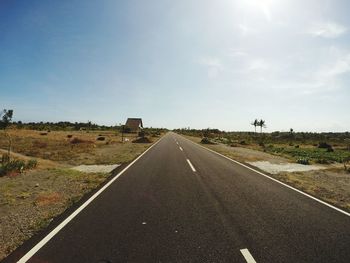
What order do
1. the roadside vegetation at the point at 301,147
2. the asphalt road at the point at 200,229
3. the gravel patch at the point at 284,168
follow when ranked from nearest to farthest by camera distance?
the asphalt road at the point at 200,229 → the gravel patch at the point at 284,168 → the roadside vegetation at the point at 301,147

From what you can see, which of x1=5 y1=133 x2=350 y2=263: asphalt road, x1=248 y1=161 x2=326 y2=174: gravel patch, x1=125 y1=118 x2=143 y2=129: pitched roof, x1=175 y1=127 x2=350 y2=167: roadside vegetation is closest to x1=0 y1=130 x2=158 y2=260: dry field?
x1=5 y1=133 x2=350 y2=263: asphalt road

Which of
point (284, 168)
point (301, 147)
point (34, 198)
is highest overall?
point (301, 147)

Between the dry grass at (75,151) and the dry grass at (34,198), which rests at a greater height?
the dry grass at (75,151)

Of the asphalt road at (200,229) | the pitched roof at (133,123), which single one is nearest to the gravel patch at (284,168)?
the asphalt road at (200,229)

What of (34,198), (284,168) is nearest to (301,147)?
(284,168)

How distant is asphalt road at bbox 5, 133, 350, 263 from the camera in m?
4.34

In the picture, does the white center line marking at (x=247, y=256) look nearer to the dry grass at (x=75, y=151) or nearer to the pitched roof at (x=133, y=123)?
the dry grass at (x=75, y=151)

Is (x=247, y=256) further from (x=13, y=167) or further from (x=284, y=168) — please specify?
(x=284, y=168)

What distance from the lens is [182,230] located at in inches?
212

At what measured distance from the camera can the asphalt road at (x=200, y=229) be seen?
4336mm

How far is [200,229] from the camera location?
5.44 meters

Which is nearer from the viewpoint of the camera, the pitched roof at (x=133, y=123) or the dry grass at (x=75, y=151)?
the dry grass at (x=75, y=151)

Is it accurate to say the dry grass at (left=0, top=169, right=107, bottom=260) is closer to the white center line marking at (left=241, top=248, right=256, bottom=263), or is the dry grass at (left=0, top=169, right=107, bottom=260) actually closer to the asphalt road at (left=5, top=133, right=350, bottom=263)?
the asphalt road at (left=5, top=133, right=350, bottom=263)

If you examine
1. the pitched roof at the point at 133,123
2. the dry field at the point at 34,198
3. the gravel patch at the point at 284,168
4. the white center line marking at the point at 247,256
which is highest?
the pitched roof at the point at 133,123
